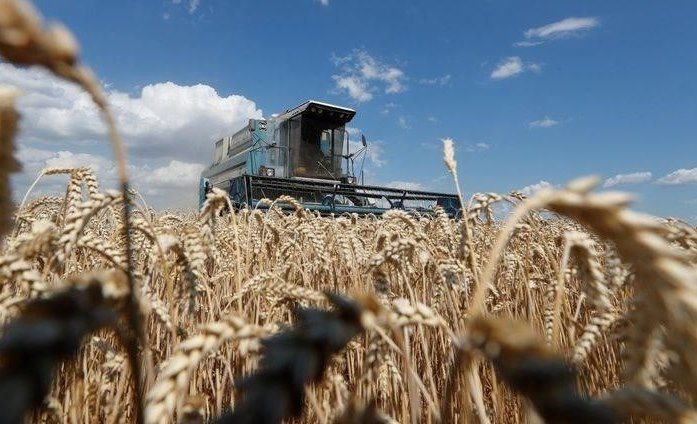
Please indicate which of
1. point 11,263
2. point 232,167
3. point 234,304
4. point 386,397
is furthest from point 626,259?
point 232,167

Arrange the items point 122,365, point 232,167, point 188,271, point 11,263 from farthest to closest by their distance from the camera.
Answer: point 232,167
point 122,365
point 188,271
point 11,263

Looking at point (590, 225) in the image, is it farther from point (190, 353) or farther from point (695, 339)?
point (190, 353)

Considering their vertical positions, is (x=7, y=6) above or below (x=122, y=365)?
above

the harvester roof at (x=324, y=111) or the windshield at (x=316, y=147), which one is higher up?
the harvester roof at (x=324, y=111)

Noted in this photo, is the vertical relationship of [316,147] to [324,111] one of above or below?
below

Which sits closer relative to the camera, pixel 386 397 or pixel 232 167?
pixel 386 397

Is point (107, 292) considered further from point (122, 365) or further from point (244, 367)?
point (244, 367)

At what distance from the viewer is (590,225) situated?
19.4 inches

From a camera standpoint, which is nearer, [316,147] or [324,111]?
[324,111]

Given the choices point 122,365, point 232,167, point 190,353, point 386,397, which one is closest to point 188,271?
point 122,365

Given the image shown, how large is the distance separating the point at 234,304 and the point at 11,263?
1727 mm

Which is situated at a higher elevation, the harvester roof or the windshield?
the harvester roof

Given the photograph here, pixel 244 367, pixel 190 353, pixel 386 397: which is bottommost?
pixel 386 397

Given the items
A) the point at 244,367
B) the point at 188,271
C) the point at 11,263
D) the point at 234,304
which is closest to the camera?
the point at 11,263
